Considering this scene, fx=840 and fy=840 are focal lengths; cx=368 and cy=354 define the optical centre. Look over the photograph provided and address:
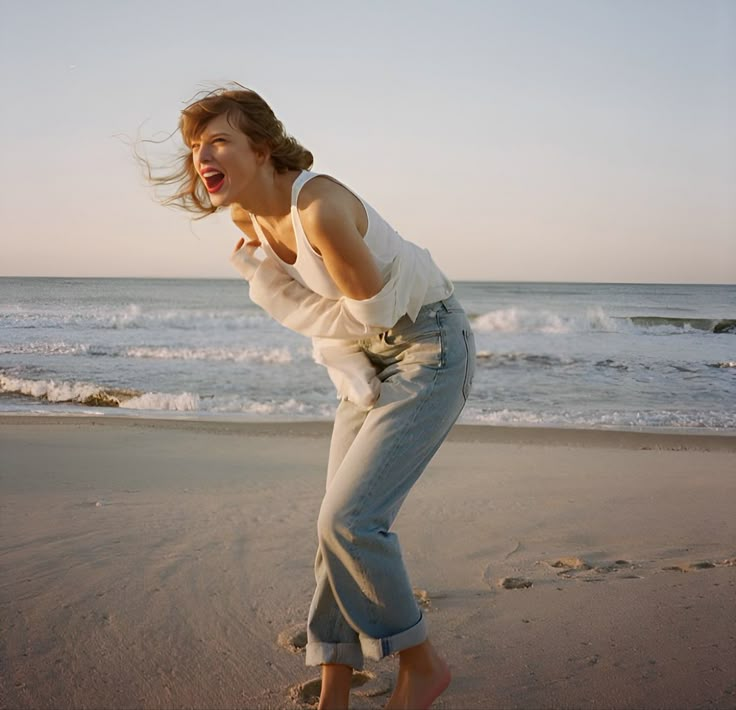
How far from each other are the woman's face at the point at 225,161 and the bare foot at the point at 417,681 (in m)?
1.43

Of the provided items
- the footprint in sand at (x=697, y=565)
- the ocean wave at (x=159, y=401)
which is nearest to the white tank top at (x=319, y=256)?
the footprint in sand at (x=697, y=565)

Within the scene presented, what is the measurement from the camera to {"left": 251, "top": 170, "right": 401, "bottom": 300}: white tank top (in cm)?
231

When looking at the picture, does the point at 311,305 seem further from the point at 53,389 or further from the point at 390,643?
the point at 53,389

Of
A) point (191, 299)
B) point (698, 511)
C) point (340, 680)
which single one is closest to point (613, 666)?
point (340, 680)

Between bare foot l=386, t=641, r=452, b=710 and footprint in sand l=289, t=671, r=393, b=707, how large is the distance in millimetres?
259

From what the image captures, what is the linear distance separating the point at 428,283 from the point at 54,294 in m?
31.8

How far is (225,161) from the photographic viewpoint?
2453 mm

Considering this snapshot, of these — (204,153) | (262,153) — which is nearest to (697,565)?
(262,153)

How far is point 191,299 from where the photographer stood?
33.0m

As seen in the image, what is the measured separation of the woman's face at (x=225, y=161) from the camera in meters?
2.46

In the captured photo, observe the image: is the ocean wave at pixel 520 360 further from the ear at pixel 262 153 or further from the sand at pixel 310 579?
the ear at pixel 262 153

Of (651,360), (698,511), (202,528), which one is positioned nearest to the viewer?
(202,528)

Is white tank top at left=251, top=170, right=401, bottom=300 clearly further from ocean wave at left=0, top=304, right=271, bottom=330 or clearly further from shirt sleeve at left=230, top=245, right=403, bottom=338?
ocean wave at left=0, top=304, right=271, bottom=330

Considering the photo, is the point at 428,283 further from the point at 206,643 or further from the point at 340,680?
the point at 206,643
